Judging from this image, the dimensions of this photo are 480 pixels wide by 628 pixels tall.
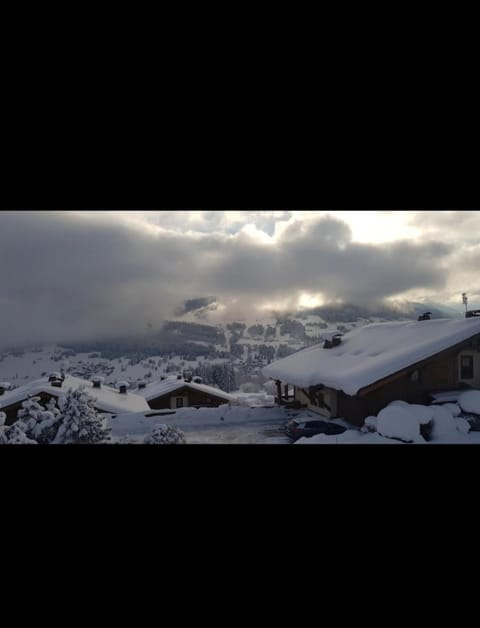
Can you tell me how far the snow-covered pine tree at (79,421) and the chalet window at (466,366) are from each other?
314 centimetres

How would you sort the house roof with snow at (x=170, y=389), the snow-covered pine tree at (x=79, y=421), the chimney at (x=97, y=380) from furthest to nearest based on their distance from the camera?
the house roof with snow at (x=170, y=389) → the chimney at (x=97, y=380) → the snow-covered pine tree at (x=79, y=421)

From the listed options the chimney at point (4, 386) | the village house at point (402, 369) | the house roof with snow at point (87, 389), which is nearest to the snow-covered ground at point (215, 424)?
the house roof with snow at point (87, 389)

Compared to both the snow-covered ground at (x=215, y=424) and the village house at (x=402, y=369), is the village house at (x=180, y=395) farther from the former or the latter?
the village house at (x=402, y=369)

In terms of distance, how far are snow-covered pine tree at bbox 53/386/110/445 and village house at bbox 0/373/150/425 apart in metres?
0.08

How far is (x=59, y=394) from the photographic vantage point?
296cm

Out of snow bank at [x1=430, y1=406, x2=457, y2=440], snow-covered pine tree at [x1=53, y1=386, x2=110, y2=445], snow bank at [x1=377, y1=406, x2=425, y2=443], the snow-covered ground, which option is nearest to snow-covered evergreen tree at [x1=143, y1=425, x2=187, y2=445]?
the snow-covered ground

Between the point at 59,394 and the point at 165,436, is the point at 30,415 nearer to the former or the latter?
the point at 59,394

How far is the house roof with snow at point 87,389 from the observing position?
3.00m

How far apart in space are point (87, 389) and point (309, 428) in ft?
6.79
